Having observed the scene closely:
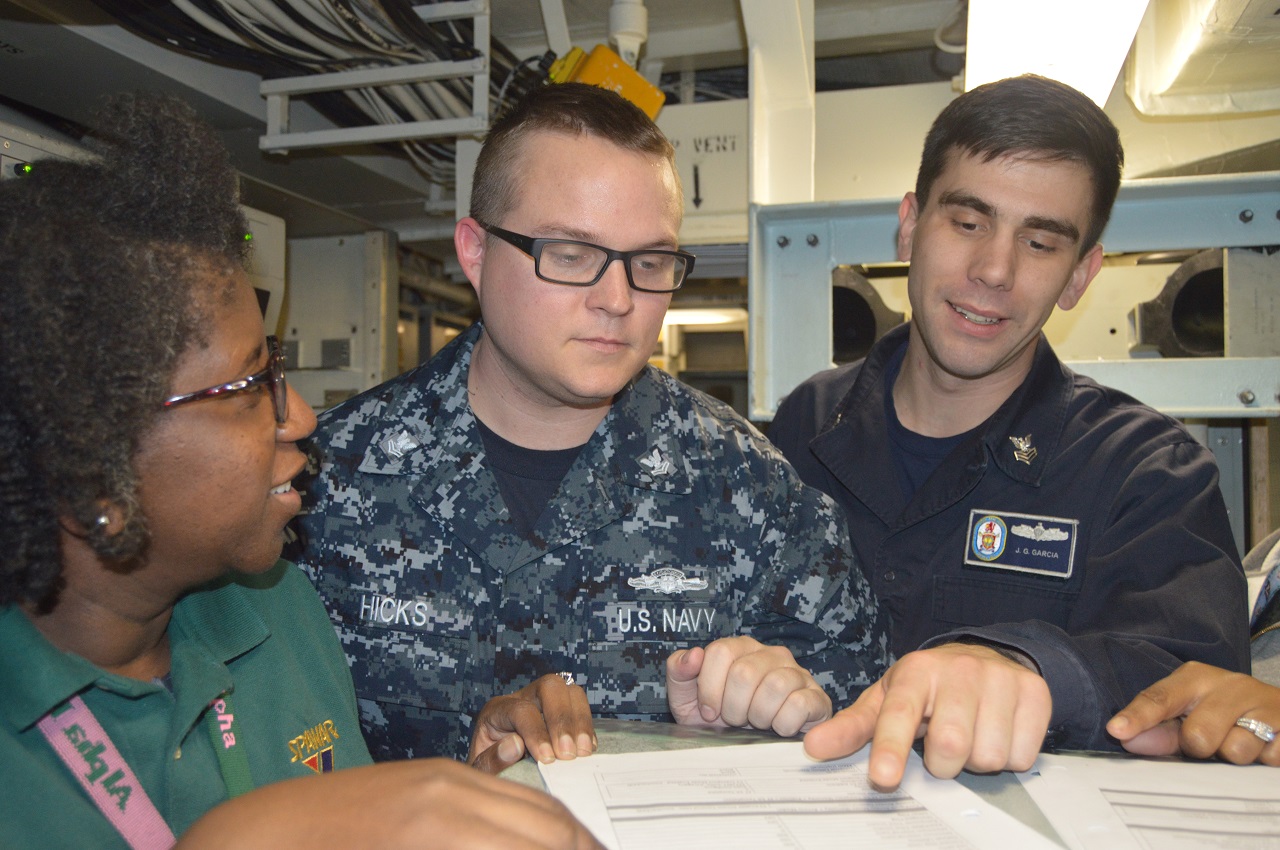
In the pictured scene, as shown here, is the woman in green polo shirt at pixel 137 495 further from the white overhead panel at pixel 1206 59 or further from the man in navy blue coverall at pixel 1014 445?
the white overhead panel at pixel 1206 59

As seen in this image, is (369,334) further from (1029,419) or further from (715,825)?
(715,825)

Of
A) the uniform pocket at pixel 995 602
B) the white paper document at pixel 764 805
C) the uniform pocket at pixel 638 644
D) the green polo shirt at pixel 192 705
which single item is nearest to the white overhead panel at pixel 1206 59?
the uniform pocket at pixel 995 602

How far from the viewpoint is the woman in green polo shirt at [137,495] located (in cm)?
88

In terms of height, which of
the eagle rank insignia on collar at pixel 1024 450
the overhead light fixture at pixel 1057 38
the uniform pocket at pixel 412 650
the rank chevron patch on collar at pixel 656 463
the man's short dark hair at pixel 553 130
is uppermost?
the overhead light fixture at pixel 1057 38

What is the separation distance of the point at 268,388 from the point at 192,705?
37cm

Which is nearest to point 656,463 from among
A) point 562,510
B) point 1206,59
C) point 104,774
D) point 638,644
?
point 562,510

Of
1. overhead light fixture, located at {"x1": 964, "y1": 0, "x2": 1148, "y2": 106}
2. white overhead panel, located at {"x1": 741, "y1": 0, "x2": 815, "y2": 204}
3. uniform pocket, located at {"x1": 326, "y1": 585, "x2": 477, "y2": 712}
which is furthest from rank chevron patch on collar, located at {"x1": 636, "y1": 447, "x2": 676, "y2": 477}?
overhead light fixture, located at {"x1": 964, "y1": 0, "x2": 1148, "y2": 106}

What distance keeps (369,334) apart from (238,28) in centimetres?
130

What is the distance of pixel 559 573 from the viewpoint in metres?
1.57

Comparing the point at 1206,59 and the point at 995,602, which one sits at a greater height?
the point at 1206,59

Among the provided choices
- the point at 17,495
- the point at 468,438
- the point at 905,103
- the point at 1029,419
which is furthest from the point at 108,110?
the point at 905,103

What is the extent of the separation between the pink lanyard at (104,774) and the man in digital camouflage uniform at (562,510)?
2.07 feet

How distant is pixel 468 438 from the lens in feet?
5.41

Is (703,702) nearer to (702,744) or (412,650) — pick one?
(702,744)
